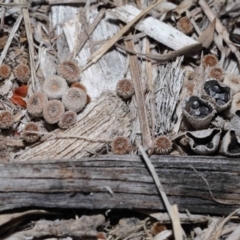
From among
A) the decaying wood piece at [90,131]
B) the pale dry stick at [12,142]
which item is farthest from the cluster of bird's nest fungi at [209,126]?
the pale dry stick at [12,142]

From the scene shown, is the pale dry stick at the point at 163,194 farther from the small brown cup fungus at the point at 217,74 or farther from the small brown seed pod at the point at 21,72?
the small brown seed pod at the point at 21,72

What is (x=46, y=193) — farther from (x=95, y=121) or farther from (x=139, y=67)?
(x=139, y=67)

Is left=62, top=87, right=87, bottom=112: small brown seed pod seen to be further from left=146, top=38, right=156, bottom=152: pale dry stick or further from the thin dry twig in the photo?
the thin dry twig

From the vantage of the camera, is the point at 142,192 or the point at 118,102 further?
the point at 118,102

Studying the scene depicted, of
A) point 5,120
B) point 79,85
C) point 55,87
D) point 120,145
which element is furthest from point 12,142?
point 120,145

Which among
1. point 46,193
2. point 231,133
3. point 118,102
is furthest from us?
point 118,102

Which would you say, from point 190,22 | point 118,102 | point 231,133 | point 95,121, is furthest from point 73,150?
point 190,22

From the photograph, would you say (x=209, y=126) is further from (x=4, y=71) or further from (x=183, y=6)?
(x=4, y=71)
